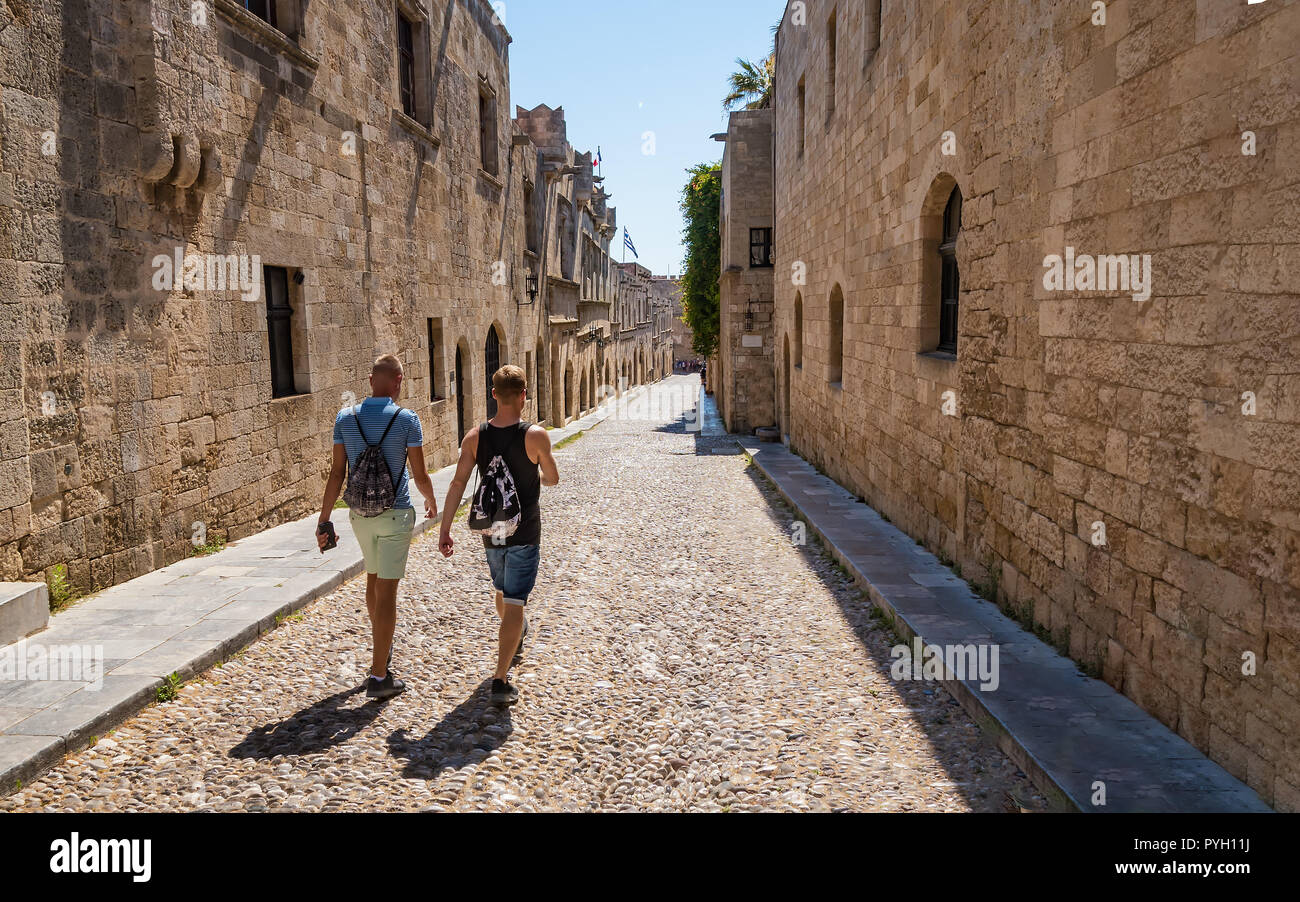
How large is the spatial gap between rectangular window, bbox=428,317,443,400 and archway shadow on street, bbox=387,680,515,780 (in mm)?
9751

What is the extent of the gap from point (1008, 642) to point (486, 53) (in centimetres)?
1551

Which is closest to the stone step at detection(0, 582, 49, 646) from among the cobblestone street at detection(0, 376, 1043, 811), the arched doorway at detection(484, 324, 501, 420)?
the cobblestone street at detection(0, 376, 1043, 811)

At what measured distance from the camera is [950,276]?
7.38 m

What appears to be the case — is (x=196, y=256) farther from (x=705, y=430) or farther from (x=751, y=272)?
(x=705, y=430)

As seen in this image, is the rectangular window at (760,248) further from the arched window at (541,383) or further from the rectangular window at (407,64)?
the rectangular window at (407,64)

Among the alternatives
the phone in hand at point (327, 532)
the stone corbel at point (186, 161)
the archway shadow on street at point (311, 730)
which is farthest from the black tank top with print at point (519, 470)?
the stone corbel at point (186, 161)

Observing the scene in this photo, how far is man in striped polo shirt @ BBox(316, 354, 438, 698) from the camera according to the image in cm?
436

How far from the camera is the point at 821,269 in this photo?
12.6m

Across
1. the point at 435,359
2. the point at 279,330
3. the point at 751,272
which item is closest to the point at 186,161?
the point at 279,330

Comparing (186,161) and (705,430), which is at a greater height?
(186,161)

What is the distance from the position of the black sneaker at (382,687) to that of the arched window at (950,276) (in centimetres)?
529

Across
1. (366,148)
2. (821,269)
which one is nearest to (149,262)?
(366,148)

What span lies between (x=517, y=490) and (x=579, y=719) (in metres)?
1.22

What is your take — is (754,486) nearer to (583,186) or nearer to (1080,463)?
(1080,463)
